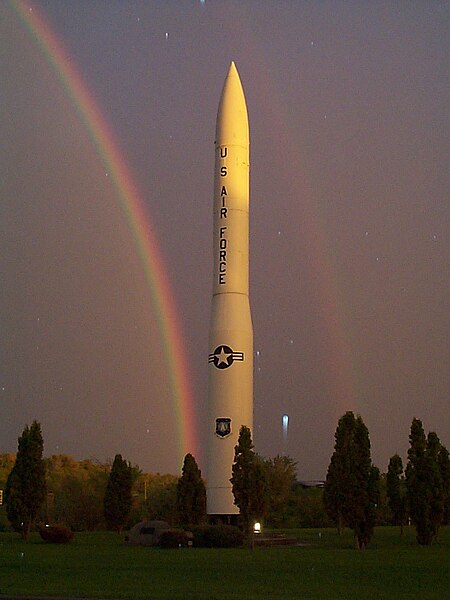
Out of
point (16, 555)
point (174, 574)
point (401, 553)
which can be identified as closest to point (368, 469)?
point (401, 553)

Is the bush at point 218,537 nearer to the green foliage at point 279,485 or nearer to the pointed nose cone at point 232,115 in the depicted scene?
the pointed nose cone at point 232,115

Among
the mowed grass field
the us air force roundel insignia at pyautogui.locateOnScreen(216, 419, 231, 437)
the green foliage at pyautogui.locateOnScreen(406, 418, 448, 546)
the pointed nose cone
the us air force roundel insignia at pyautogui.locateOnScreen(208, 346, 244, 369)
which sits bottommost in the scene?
the mowed grass field

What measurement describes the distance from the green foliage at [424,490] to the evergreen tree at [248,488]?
291 inches

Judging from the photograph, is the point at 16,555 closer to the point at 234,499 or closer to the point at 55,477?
the point at 234,499

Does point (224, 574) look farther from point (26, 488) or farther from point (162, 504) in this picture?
point (162, 504)

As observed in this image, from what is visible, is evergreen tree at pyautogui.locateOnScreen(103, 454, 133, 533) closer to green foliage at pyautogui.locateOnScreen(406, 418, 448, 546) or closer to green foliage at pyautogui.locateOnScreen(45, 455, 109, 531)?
green foliage at pyautogui.locateOnScreen(45, 455, 109, 531)

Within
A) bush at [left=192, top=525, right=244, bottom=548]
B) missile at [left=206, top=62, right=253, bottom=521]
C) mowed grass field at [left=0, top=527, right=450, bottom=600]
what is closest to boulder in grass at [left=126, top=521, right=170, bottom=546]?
bush at [left=192, top=525, right=244, bottom=548]

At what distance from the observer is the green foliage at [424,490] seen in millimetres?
42719

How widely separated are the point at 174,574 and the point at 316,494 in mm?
64292

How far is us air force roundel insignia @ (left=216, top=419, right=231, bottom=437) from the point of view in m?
Result: 53.1

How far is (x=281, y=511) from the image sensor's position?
267 ft

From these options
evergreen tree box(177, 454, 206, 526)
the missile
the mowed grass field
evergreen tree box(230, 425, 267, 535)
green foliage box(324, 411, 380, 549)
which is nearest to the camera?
the mowed grass field

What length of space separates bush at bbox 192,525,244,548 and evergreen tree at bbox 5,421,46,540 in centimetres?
1119

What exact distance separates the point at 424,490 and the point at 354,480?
3326 millimetres
